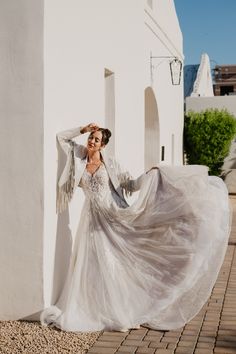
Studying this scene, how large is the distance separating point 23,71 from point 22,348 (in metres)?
2.36

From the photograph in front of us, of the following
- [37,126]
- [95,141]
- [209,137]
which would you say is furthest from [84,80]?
[209,137]

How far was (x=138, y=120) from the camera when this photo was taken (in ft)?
30.4

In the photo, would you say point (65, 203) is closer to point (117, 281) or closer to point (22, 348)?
point (117, 281)

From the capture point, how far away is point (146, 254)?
5.64 metres

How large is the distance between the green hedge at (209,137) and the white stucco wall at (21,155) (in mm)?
13797

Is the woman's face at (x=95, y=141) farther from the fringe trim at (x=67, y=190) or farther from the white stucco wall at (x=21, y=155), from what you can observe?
the white stucco wall at (x=21, y=155)

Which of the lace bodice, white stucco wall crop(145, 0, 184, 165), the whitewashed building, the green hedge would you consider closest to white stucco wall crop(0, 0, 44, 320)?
the whitewashed building

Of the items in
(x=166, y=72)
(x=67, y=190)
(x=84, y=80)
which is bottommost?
(x=67, y=190)

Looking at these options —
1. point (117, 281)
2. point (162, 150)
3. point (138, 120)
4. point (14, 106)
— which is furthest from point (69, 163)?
point (162, 150)

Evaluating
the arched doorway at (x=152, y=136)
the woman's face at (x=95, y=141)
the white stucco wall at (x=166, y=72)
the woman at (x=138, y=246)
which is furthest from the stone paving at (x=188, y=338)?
the arched doorway at (x=152, y=136)

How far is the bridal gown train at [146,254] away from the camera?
541cm

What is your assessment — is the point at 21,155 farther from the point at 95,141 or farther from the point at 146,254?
the point at 146,254

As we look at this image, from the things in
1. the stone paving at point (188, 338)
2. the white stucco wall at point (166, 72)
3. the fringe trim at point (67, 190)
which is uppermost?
the white stucco wall at point (166, 72)

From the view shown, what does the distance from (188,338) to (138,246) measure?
987mm
